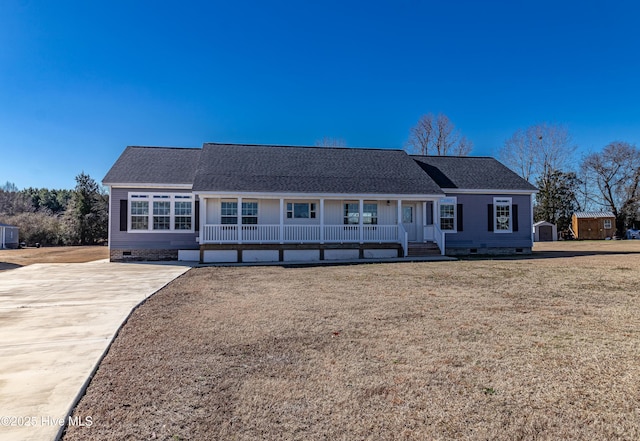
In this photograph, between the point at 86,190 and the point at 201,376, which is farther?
the point at 86,190

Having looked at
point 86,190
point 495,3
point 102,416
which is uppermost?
point 495,3

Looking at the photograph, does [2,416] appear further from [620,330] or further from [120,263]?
[120,263]

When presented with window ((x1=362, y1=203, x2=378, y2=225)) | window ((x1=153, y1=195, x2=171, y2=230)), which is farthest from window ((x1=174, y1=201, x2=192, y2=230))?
window ((x1=362, y1=203, x2=378, y2=225))

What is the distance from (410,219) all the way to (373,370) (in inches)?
609

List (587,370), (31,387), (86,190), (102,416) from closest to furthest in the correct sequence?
(102,416) → (31,387) → (587,370) → (86,190)

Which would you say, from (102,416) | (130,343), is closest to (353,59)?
(130,343)

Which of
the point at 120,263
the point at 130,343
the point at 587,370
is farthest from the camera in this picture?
the point at 120,263

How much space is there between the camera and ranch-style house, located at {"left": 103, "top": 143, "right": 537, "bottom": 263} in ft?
53.4

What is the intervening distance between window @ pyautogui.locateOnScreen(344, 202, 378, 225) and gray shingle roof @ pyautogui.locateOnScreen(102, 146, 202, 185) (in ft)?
24.3

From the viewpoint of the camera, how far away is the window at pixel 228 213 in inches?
667

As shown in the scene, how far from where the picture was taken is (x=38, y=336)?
506 cm

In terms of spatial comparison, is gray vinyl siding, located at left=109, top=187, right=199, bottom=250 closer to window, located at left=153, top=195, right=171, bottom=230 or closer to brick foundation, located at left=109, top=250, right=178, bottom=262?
brick foundation, located at left=109, top=250, right=178, bottom=262

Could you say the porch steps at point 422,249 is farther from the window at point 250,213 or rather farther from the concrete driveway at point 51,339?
the concrete driveway at point 51,339

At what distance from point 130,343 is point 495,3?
19.2 meters
